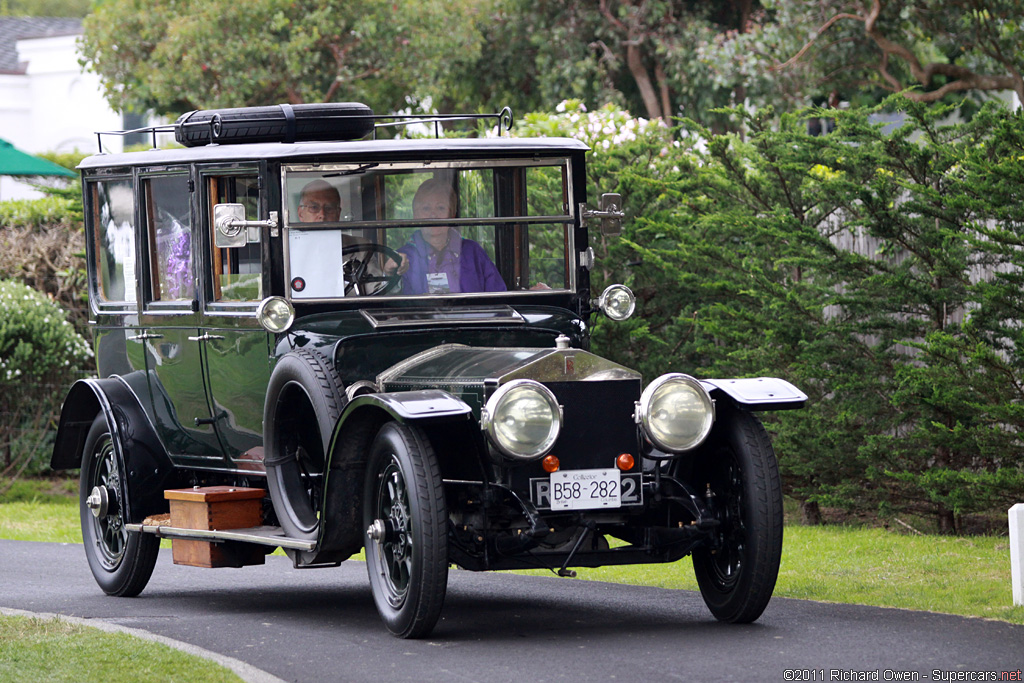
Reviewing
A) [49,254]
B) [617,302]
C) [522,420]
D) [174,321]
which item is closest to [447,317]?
[617,302]

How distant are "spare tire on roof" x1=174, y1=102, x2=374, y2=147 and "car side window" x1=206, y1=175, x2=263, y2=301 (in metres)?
0.30

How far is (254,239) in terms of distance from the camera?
8.43 meters

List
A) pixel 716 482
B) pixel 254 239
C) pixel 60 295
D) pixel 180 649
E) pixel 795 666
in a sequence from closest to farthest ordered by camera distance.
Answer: pixel 795 666 → pixel 180 649 → pixel 716 482 → pixel 254 239 → pixel 60 295

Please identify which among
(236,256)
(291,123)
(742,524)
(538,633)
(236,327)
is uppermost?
(291,123)

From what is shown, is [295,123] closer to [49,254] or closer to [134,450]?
[134,450]

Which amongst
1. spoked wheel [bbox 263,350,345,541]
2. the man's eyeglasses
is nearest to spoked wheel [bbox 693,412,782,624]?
spoked wheel [bbox 263,350,345,541]

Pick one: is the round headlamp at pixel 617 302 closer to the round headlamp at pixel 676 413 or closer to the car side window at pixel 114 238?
the round headlamp at pixel 676 413

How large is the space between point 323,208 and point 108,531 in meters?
2.68

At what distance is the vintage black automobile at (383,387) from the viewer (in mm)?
7148

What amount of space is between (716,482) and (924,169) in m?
3.93

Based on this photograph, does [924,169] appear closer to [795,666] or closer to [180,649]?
[795,666]

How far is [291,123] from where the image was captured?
8680 millimetres

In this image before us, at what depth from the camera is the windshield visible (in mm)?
8234

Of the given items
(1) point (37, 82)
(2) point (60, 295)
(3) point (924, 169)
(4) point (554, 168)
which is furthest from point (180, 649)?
(1) point (37, 82)
